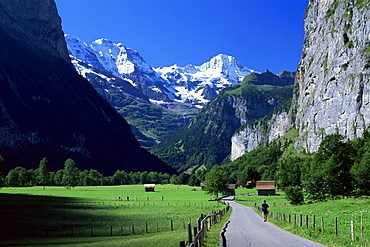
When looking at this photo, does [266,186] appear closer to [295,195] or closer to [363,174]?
[295,195]

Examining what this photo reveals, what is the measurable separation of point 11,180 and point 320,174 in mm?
172747

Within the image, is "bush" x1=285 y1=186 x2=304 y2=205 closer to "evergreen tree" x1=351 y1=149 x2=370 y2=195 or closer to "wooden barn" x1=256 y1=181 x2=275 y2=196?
"evergreen tree" x1=351 y1=149 x2=370 y2=195

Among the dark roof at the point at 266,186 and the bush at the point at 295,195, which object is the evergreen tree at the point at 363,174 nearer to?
the bush at the point at 295,195

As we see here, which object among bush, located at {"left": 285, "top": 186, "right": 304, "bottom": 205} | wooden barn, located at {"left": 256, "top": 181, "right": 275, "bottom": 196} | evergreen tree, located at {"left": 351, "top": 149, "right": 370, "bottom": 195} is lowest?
wooden barn, located at {"left": 256, "top": 181, "right": 275, "bottom": 196}

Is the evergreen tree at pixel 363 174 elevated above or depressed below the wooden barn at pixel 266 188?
above

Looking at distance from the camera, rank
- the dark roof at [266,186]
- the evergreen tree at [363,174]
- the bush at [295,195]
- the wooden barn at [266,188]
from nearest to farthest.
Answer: the evergreen tree at [363,174] < the bush at [295,195] < the wooden barn at [266,188] < the dark roof at [266,186]

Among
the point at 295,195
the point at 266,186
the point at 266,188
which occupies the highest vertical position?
the point at 295,195

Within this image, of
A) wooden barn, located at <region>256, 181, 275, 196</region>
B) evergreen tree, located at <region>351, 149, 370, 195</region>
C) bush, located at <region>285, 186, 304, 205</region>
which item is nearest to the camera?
evergreen tree, located at <region>351, 149, 370, 195</region>

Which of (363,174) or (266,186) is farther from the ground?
(363,174)

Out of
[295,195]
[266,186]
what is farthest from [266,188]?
[295,195]

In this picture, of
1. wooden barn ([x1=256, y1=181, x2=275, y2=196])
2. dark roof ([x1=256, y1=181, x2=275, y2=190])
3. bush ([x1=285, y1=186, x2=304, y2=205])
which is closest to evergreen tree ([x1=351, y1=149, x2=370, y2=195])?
bush ([x1=285, y1=186, x2=304, y2=205])

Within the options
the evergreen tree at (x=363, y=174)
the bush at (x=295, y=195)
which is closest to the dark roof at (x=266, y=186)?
the bush at (x=295, y=195)

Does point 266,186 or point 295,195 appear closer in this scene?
point 295,195

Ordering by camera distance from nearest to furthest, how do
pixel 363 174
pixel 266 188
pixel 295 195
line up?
pixel 363 174, pixel 295 195, pixel 266 188
